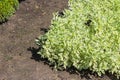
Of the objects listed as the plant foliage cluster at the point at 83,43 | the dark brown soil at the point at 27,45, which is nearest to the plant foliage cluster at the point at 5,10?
the dark brown soil at the point at 27,45

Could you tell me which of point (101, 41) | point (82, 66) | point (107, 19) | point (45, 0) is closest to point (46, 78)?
point (82, 66)

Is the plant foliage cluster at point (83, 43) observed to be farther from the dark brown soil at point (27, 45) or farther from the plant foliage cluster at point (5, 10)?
the plant foliage cluster at point (5, 10)

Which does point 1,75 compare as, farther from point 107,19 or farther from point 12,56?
point 107,19

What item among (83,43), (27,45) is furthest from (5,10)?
(83,43)

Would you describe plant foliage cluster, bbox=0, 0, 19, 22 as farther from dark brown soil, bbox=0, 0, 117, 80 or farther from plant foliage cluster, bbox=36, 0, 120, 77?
plant foliage cluster, bbox=36, 0, 120, 77

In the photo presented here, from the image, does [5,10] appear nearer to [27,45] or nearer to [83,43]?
[27,45]

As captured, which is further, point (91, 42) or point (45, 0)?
point (45, 0)
